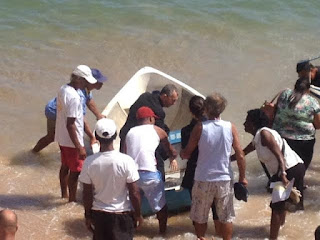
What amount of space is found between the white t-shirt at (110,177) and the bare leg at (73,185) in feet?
5.11

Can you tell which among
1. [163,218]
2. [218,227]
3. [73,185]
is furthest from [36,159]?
[218,227]

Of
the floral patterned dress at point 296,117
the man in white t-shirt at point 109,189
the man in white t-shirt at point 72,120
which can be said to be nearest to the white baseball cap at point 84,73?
the man in white t-shirt at point 72,120

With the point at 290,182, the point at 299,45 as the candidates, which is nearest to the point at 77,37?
the point at 299,45

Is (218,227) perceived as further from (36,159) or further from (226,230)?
(36,159)

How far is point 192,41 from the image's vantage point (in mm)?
13812

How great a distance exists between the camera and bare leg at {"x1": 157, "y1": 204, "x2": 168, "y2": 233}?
6691mm

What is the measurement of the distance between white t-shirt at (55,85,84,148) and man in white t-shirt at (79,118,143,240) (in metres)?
1.18

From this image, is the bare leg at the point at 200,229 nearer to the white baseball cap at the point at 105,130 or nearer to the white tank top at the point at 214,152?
the white tank top at the point at 214,152

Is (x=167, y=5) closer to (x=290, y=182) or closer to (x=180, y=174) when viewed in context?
(x=180, y=174)

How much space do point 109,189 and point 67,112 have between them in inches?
57.3

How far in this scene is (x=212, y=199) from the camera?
620 cm

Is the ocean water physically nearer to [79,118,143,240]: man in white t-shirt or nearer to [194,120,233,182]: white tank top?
[194,120,233,182]: white tank top

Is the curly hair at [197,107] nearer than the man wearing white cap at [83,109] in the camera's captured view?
→ Yes

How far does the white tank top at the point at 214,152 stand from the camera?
593cm
